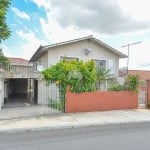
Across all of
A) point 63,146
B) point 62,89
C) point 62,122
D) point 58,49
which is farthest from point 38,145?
point 58,49

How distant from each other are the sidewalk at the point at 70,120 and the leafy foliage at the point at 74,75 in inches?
66.5

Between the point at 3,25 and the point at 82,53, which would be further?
the point at 82,53

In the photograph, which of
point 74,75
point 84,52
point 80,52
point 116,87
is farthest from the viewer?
point 84,52

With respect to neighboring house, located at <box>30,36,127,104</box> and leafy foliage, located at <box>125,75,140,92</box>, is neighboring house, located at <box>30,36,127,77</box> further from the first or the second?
leafy foliage, located at <box>125,75,140,92</box>

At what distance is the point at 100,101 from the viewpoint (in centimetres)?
1669

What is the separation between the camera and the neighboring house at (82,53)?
2211cm

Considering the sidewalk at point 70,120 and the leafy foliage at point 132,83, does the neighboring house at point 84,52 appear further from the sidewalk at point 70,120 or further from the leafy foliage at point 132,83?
the sidewalk at point 70,120

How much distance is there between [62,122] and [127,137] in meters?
4.05

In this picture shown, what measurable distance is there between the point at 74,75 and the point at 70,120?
11.3 feet

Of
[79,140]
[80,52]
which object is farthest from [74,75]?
[80,52]

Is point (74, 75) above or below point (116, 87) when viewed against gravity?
above

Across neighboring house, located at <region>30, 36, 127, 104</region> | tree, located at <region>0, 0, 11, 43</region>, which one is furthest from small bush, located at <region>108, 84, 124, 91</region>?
tree, located at <region>0, 0, 11, 43</region>

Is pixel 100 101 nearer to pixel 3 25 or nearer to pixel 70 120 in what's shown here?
pixel 70 120

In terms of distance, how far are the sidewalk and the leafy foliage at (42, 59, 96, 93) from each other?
1.69 meters
